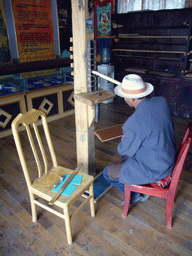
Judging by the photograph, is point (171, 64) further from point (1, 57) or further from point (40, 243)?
point (40, 243)

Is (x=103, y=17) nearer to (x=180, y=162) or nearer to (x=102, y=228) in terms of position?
(x=180, y=162)

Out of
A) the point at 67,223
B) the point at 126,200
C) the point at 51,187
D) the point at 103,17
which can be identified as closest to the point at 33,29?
the point at 103,17

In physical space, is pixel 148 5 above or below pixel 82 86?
above

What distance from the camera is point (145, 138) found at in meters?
1.63

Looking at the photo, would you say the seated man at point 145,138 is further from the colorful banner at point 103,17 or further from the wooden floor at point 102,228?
the colorful banner at point 103,17

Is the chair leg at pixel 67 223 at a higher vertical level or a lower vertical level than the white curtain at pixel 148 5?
lower

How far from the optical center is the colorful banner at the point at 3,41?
4224mm

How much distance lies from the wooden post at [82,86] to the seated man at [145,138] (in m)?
0.38

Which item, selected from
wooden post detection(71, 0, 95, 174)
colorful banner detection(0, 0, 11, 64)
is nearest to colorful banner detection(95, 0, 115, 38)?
colorful banner detection(0, 0, 11, 64)

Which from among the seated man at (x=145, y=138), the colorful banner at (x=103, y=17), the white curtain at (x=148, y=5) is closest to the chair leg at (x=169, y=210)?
the seated man at (x=145, y=138)

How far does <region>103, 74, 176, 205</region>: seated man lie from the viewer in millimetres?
1595

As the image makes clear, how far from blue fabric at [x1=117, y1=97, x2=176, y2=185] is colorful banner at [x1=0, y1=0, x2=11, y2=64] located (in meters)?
3.75

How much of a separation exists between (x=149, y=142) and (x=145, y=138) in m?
0.04

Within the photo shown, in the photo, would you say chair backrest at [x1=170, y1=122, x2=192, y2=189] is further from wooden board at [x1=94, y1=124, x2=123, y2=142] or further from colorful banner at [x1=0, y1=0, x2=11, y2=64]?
colorful banner at [x1=0, y1=0, x2=11, y2=64]
